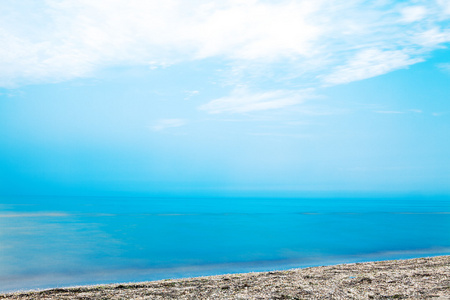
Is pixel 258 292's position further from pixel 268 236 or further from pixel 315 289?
pixel 268 236

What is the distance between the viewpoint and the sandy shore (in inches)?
312

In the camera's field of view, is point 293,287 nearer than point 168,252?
Yes

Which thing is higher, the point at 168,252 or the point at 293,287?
the point at 168,252

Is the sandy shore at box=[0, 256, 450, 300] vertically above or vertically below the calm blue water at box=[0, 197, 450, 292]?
below

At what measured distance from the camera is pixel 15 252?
21.2 meters

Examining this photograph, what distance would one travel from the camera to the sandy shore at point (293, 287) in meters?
7.93

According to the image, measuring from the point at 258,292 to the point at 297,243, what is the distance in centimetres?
1927

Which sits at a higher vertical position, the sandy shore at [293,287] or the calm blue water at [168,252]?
the calm blue water at [168,252]

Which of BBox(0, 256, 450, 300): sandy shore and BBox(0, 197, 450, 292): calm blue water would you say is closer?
BBox(0, 256, 450, 300): sandy shore

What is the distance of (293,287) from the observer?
859 centimetres

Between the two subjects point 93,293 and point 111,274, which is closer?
point 93,293

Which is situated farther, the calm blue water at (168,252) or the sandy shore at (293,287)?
the calm blue water at (168,252)

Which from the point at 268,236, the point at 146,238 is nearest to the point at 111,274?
the point at 146,238

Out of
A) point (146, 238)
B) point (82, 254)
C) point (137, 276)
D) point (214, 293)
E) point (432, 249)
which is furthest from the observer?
point (146, 238)
